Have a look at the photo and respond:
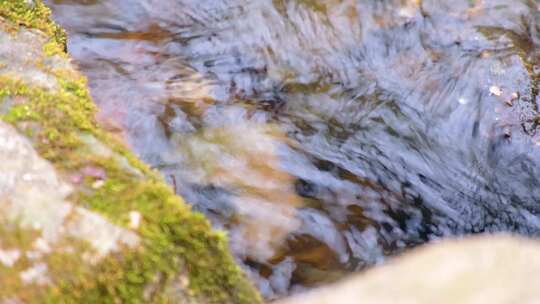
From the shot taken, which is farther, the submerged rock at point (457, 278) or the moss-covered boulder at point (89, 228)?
the moss-covered boulder at point (89, 228)

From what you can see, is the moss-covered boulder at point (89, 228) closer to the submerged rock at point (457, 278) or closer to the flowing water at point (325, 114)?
the submerged rock at point (457, 278)

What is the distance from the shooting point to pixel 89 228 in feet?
7.95

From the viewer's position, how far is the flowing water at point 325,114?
13.2 ft

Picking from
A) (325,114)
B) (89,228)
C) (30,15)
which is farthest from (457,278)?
(30,15)

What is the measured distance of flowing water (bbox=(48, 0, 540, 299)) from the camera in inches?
159

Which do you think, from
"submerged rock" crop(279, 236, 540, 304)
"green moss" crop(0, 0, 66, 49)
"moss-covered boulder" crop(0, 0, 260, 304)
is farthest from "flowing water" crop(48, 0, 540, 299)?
"submerged rock" crop(279, 236, 540, 304)

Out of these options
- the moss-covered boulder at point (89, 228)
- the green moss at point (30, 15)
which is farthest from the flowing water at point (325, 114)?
the moss-covered boulder at point (89, 228)

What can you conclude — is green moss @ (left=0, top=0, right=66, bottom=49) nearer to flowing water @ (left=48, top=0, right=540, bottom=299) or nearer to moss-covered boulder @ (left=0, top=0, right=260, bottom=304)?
flowing water @ (left=48, top=0, right=540, bottom=299)

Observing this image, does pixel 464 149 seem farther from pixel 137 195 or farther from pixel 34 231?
pixel 34 231

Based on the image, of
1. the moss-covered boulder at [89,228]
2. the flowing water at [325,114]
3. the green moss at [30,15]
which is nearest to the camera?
the moss-covered boulder at [89,228]

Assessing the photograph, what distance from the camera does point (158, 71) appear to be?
5.07 metres

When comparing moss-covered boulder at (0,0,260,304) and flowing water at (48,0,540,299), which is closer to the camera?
moss-covered boulder at (0,0,260,304)

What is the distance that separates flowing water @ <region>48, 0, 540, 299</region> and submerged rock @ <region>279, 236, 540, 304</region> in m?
1.71

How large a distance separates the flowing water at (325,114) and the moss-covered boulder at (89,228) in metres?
1.10
